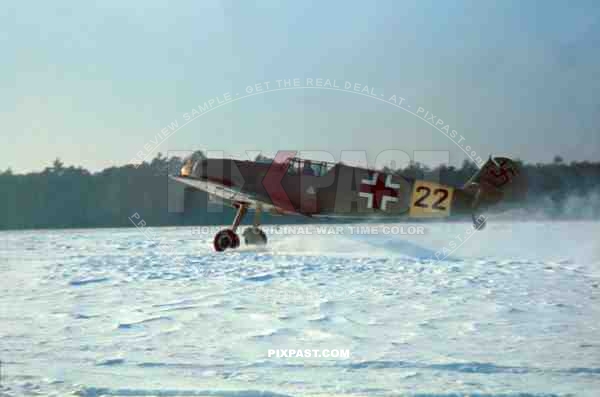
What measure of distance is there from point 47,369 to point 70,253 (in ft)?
30.7

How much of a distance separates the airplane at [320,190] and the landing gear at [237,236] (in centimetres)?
3

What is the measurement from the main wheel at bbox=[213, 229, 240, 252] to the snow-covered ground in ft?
5.24

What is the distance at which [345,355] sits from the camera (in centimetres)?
436

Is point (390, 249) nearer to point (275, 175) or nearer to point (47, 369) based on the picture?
point (275, 175)

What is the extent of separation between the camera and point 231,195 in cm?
1315

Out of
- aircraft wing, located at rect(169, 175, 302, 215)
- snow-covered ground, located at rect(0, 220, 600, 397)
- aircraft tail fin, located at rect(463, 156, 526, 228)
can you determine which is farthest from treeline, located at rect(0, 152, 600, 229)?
snow-covered ground, located at rect(0, 220, 600, 397)

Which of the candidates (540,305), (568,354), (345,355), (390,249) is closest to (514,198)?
(390,249)

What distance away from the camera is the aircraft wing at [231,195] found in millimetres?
12555

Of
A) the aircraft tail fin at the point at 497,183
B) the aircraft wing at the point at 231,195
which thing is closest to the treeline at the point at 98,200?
the aircraft wing at the point at 231,195

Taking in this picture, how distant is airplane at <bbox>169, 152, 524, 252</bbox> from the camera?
12.6m

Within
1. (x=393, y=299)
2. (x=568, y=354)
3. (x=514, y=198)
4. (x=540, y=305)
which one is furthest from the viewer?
(x=514, y=198)

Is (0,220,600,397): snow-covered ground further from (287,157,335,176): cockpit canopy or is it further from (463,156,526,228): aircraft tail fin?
(463,156,526,228): aircraft tail fin

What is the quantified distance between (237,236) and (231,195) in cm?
112

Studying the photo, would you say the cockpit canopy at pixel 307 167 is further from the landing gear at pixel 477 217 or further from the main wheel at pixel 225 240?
the landing gear at pixel 477 217
